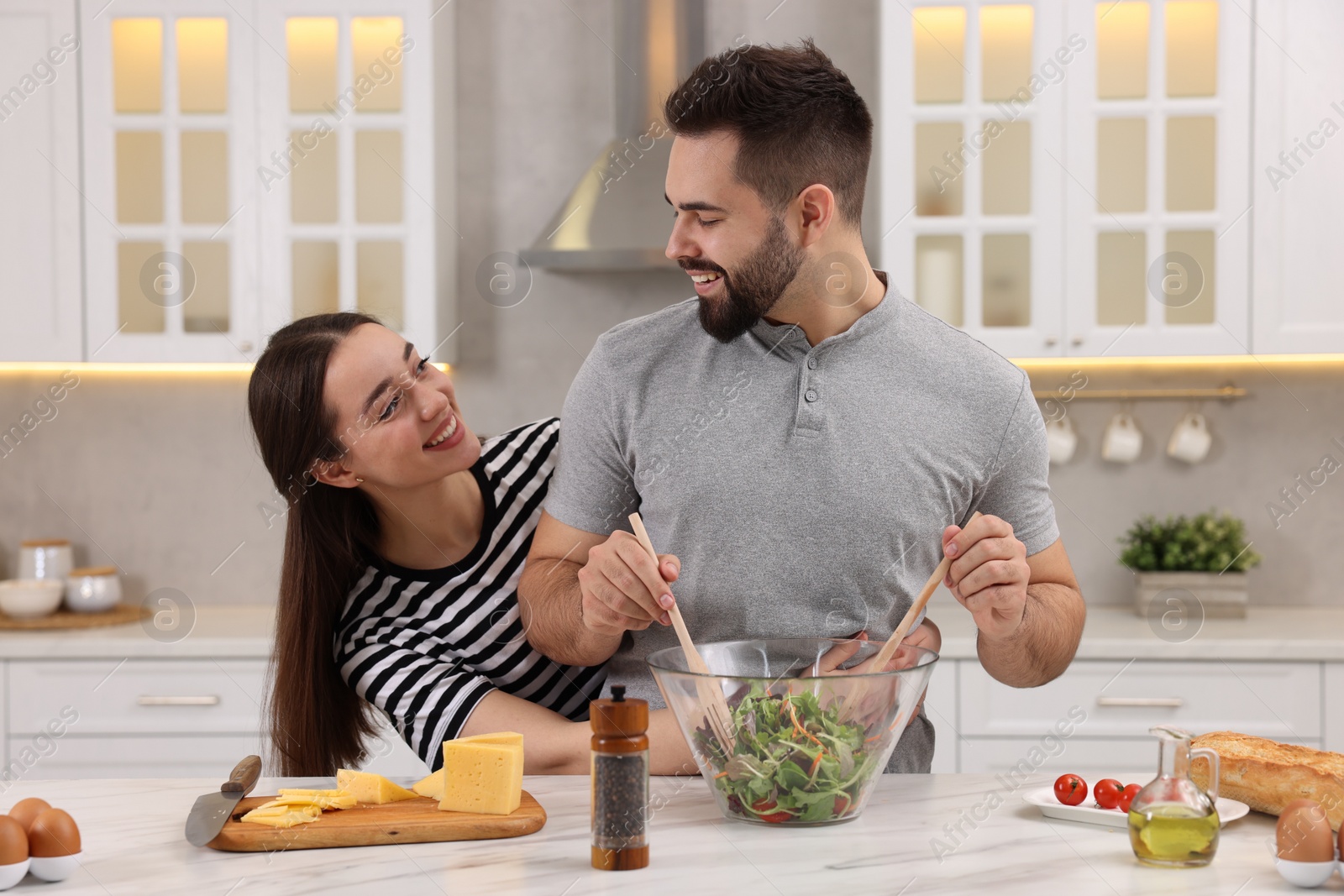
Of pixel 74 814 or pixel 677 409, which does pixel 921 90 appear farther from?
pixel 74 814

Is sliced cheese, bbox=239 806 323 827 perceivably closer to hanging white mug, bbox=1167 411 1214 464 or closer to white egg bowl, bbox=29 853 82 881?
white egg bowl, bbox=29 853 82 881

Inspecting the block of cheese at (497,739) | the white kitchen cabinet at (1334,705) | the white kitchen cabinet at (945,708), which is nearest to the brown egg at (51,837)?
the block of cheese at (497,739)

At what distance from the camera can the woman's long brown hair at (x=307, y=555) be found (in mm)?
1565

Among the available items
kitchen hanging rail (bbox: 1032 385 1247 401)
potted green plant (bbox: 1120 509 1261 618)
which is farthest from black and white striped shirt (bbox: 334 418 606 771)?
kitchen hanging rail (bbox: 1032 385 1247 401)

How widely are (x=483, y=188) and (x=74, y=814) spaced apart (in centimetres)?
235

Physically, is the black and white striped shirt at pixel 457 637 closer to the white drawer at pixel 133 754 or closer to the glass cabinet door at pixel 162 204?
the white drawer at pixel 133 754

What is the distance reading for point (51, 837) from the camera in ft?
3.25

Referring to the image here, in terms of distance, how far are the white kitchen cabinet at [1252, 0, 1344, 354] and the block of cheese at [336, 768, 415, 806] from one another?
2.41 m

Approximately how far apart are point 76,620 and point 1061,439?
2581 millimetres

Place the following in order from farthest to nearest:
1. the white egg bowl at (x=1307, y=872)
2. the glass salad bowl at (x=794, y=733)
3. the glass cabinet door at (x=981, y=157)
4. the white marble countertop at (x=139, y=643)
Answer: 1. the glass cabinet door at (x=981, y=157)
2. the white marble countertop at (x=139, y=643)
3. the glass salad bowl at (x=794, y=733)
4. the white egg bowl at (x=1307, y=872)

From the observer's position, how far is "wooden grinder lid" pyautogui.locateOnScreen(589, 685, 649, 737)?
1011mm

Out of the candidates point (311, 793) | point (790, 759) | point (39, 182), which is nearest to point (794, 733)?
point (790, 759)

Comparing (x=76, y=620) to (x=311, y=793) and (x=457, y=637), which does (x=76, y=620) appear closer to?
(x=457, y=637)

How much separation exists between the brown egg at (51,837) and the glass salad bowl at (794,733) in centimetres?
53
